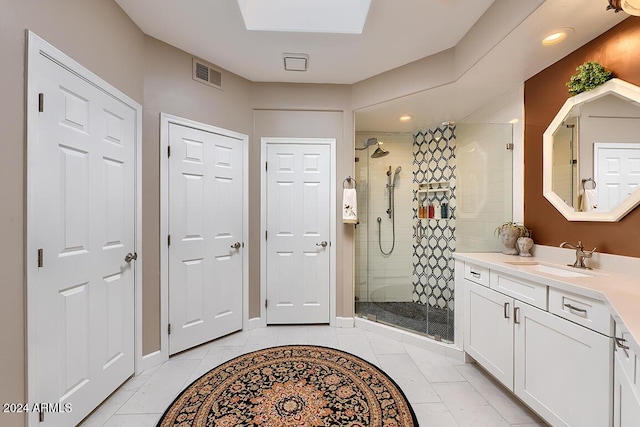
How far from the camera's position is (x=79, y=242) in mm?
1521

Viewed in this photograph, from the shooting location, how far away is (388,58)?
240 centimetres

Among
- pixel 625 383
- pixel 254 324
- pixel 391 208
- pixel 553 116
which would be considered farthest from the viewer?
pixel 391 208

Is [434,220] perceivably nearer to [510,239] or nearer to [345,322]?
[510,239]

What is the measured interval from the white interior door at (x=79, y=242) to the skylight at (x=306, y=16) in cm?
122

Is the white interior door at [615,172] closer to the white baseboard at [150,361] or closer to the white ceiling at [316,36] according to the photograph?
the white ceiling at [316,36]

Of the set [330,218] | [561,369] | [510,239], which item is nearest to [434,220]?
[510,239]

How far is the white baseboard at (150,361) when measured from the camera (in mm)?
2029

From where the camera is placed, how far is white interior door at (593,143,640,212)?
153 centimetres

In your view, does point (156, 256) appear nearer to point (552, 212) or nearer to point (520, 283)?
point (520, 283)

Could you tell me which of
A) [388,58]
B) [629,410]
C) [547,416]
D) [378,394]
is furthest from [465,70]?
[378,394]

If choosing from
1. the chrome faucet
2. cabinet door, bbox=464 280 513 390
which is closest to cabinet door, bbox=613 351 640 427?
cabinet door, bbox=464 280 513 390

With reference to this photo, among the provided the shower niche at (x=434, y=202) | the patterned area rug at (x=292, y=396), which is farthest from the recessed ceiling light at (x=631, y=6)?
the patterned area rug at (x=292, y=396)

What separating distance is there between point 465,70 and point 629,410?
222 cm

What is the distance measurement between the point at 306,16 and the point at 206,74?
1097 mm
